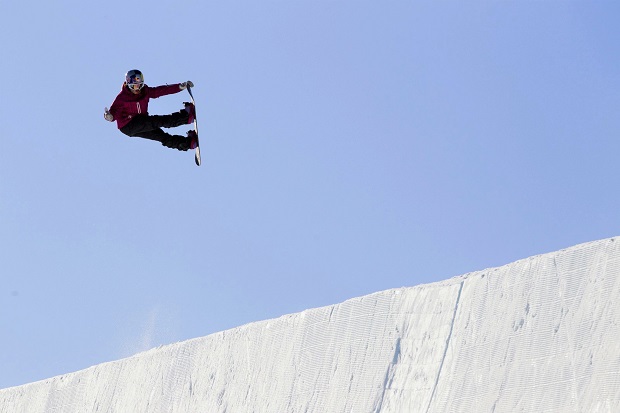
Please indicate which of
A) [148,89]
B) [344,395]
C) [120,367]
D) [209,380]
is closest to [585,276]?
[344,395]

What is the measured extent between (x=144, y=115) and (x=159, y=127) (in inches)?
16.9

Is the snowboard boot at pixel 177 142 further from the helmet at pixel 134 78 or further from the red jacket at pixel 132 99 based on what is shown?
the helmet at pixel 134 78

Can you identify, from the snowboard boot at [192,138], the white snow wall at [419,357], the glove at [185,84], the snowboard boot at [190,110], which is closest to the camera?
the glove at [185,84]

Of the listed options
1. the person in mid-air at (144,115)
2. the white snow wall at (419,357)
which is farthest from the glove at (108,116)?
the white snow wall at (419,357)

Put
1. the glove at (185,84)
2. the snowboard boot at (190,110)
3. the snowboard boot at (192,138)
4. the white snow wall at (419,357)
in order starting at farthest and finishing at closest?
the white snow wall at (419,357) → the snowboard boot at (192,138) → the snowboard boot at (190,110) → the glove at (185,84)

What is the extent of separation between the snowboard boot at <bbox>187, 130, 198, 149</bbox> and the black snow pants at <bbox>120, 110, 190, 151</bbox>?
0.15ft

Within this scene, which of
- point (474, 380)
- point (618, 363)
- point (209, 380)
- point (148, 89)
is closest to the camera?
point (148, 89)

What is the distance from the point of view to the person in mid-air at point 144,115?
72.3ft

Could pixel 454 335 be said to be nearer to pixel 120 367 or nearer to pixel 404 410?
pixel 404 410

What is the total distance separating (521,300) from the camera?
63344 mm

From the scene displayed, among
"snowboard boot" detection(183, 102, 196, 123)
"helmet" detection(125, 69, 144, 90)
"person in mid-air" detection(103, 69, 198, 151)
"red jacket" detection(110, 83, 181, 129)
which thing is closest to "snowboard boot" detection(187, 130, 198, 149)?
"person in mid-air" detection(103, 69, 198, 151)

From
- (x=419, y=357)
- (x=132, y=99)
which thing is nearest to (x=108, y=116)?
(x=132, y=99)

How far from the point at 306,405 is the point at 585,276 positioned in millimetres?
13364

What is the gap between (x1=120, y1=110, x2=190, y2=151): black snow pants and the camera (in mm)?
22516
